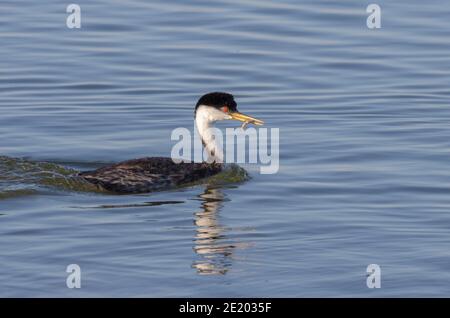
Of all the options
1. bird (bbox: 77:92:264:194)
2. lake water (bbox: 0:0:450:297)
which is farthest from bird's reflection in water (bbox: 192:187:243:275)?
bird (bbox: 77:92:264:194)

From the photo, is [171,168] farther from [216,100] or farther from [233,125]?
[233,125]

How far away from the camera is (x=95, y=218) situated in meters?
16.3

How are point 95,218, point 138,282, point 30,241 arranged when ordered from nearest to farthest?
1. point 138,282
2. point 30,241
3. point 95,218

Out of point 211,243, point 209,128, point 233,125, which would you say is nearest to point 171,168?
point 209,128

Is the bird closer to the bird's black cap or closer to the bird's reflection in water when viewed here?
the bird's black cap

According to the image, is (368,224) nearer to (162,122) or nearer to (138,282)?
(138,282)

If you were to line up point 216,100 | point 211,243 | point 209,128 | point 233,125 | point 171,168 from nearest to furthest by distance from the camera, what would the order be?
1. point 211,243
2. point 171,168
3. point 216,100
4. point 209,128
5. point 233,125

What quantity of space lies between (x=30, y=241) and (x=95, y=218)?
1312 millimetres

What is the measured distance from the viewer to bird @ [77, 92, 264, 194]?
17672mm

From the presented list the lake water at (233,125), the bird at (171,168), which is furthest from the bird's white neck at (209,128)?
the lake water at (233,125)

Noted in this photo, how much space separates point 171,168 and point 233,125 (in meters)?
3.42

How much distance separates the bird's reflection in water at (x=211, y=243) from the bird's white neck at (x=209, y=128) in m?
1.54

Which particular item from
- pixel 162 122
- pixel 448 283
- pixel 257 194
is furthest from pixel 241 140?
pixel 448 283

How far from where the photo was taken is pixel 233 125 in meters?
21.4
